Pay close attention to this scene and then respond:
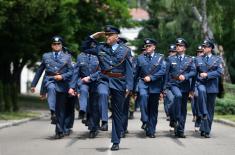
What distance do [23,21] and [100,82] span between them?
14.8m

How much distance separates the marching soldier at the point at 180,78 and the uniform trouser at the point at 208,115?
1.50 feet

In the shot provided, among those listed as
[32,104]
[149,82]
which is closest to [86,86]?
[149,82]

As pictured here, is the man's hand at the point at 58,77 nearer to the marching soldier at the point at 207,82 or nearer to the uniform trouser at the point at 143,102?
the uniform trouser at the point at 143,102

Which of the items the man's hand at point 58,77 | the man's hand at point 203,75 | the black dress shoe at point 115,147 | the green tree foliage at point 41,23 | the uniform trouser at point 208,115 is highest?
the green tree foliage at point 41,23

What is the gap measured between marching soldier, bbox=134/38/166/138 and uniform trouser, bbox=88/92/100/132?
1046 millimetres

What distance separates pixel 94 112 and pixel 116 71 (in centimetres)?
297

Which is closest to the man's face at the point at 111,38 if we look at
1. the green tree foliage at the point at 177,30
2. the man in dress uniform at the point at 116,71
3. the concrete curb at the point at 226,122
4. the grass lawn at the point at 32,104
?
the man in dress uniform at the point at 116,71

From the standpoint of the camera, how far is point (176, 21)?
5481cm

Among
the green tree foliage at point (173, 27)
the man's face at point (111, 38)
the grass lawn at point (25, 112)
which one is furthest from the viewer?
the green tree foliage at point (173, 27)

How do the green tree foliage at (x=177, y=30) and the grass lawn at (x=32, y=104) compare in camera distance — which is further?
the green tree foliage at (x=177, y=30)

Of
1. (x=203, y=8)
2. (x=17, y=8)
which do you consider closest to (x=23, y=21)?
(x=17, y=8)

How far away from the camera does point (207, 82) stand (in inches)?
695

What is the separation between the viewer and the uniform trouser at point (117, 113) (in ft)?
46.3

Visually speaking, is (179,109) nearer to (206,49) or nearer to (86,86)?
(206,49)
